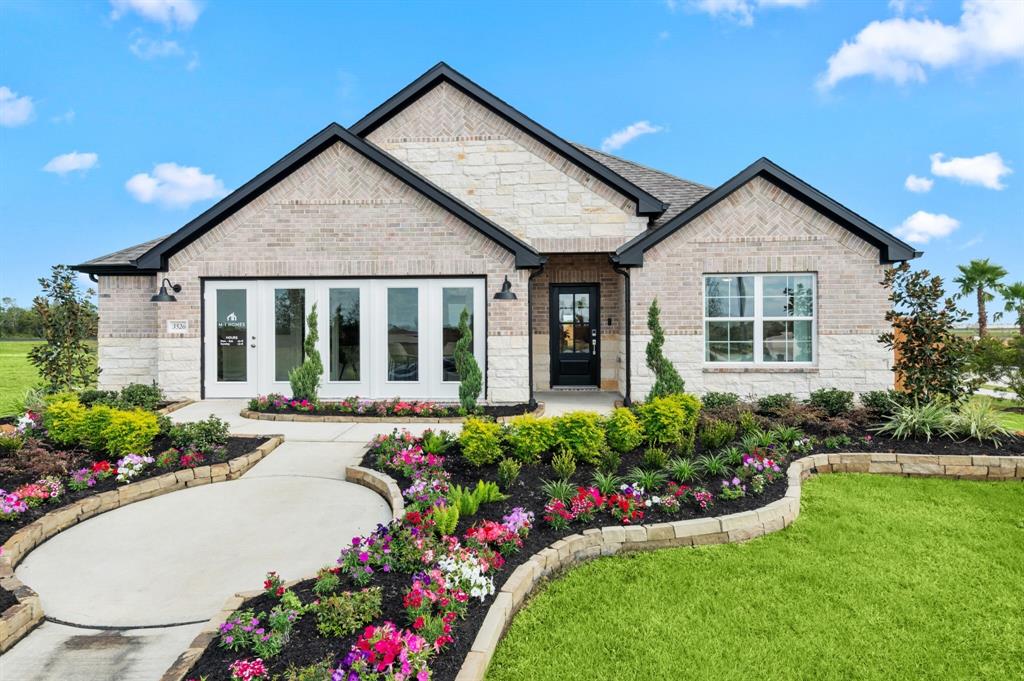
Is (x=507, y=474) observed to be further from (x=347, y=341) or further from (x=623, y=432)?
(x=347, y=341)

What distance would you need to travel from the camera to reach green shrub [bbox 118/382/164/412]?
34.6ft

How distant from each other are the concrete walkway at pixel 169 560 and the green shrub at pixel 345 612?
3.04ft

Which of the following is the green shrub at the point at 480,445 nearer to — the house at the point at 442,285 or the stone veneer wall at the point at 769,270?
the house at the point at 442,285

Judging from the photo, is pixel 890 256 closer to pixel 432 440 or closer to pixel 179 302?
pixel 432 440

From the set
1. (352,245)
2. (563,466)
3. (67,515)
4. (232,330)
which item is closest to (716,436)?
(563,466)

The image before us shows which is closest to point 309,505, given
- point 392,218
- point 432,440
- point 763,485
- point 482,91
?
point 432,440

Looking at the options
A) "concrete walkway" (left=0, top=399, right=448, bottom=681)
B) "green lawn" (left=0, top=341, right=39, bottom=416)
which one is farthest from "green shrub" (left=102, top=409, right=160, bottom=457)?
"green lawn" (left=0, top=341, right=39, bottom=416)

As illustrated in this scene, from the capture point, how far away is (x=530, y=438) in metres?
6.48

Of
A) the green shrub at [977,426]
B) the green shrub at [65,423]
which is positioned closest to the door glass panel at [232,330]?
the green shrub at [65,423]

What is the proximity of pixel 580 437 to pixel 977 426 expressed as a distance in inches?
228

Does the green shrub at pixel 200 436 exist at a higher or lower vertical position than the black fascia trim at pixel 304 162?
lower

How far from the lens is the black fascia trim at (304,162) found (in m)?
10.9

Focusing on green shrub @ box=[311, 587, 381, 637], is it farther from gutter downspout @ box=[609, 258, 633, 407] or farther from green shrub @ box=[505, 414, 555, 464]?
gutter downspout @ box=[609, 258, 633, 407]

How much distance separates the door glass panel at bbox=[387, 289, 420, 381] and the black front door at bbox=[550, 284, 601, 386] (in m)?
4.10
